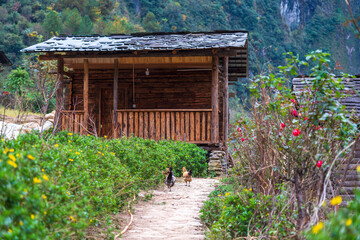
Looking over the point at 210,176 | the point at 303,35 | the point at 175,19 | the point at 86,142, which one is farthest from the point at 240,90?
the point at 86,142

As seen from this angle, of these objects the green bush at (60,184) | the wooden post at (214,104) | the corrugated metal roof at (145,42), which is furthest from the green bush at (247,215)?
the wooden post at (214,104)

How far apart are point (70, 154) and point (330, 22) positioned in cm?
8225

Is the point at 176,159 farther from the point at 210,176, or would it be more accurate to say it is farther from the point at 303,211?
the point at 303,211

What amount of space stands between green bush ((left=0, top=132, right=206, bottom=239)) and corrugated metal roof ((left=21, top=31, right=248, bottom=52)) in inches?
203

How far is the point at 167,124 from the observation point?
47.5 ft

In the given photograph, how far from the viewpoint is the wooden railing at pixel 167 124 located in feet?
47.2

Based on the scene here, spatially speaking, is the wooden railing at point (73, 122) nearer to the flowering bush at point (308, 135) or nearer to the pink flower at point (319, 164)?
the flowering bush at point (308, 135)

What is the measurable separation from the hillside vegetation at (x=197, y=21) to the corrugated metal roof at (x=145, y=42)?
16.3 m

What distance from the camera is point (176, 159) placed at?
38.7 feet

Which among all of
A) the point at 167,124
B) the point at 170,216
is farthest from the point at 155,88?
the point at 170,216

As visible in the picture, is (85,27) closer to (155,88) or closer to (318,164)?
(155,88)

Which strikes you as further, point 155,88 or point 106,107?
point 106,107

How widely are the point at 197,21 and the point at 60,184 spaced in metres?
62.7

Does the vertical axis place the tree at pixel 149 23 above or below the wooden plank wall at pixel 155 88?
above
